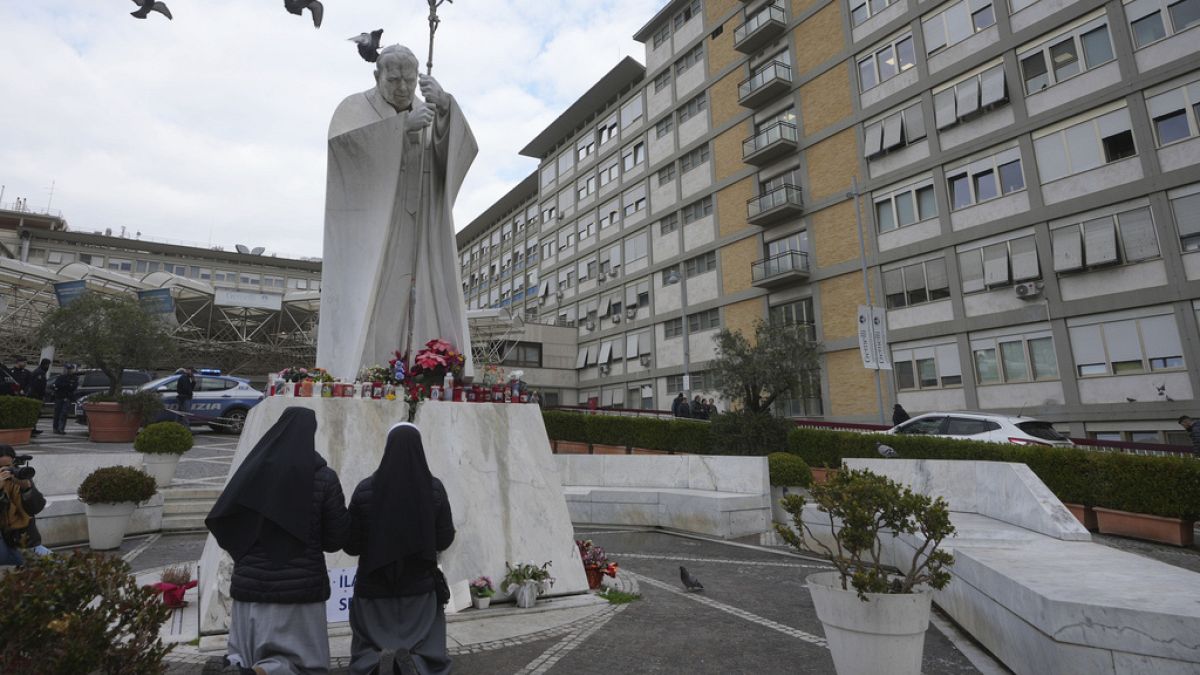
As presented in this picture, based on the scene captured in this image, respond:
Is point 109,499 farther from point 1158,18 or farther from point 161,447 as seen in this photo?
point 1158,18

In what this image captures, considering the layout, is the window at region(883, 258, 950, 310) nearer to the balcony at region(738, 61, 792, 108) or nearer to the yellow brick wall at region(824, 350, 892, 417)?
the yellow brick wall at region(824, 350, 892, 417)

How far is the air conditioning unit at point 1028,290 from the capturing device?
18125 millimetres

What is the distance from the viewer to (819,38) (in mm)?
25469

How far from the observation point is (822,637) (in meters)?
4.82

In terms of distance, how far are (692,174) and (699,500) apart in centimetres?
2454

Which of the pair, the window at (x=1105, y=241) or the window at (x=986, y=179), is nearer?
the window at (x=1105, y=241)

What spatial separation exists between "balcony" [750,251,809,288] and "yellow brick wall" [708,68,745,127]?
26.5 feet

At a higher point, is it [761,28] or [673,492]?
[761,28]

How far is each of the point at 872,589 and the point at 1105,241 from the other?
61.5ft

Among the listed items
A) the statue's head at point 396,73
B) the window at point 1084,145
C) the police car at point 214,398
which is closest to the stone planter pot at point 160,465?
the statue's head at point 396,73

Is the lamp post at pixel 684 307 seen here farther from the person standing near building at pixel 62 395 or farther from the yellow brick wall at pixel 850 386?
the person standing near building at pixel 62 395

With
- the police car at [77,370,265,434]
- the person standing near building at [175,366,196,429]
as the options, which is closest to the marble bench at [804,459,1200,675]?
the person standing near building at [175,366,196,429]

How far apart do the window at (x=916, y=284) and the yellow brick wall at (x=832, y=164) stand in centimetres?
409

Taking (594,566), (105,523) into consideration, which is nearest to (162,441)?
(105,523)
